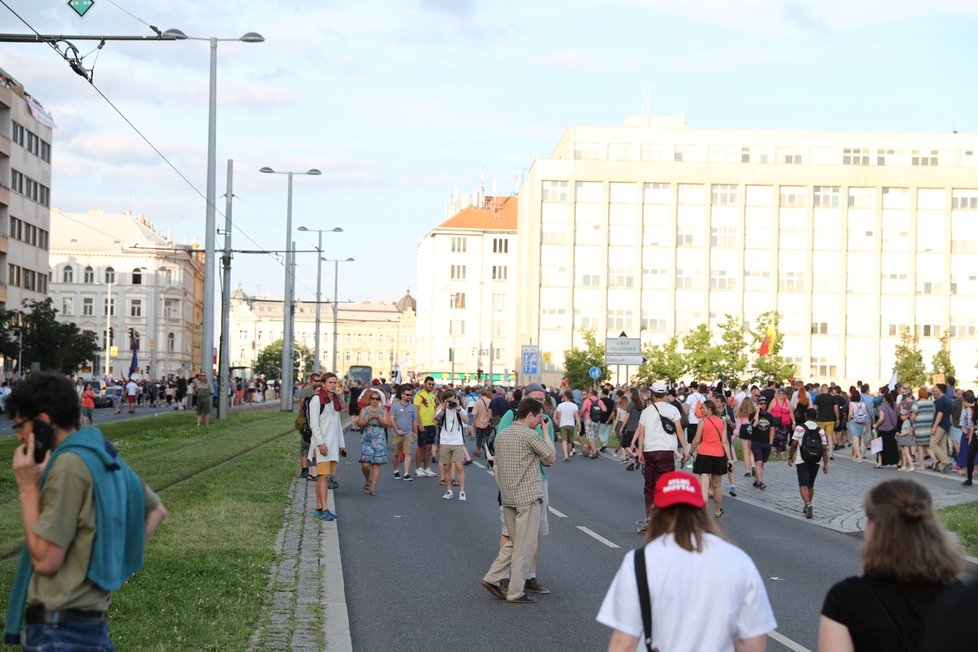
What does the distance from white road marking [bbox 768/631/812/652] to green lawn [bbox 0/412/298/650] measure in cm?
367

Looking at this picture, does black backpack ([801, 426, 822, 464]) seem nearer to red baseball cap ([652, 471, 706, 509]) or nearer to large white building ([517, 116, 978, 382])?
red baseball cap ([652, 471, 706, 509])

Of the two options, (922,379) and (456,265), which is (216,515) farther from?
(456,265)

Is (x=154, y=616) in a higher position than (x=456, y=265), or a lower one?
lower

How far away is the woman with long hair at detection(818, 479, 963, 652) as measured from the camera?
4199 millimetres

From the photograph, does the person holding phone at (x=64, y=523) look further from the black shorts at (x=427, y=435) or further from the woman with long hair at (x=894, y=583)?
the black shorts at (x=427, y=435)

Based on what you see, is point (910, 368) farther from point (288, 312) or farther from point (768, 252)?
point (288, 312)

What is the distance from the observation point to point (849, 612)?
4238mm

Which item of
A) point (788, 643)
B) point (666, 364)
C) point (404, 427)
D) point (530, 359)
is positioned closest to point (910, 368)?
point (666, 364)

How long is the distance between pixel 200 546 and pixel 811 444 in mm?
9442

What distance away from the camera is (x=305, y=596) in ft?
35.4

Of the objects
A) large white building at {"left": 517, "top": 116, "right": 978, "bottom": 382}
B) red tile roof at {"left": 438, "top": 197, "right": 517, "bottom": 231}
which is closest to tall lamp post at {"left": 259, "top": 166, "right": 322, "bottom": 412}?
large white building at {"left": 517, "top": 116, "right": 978, "bottom": 382}

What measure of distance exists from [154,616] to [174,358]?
445 feet

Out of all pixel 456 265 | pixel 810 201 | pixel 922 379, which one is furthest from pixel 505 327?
pixel 922 379

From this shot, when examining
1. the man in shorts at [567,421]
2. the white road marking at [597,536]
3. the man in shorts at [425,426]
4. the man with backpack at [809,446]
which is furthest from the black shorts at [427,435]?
the white road marking at [597,536]
